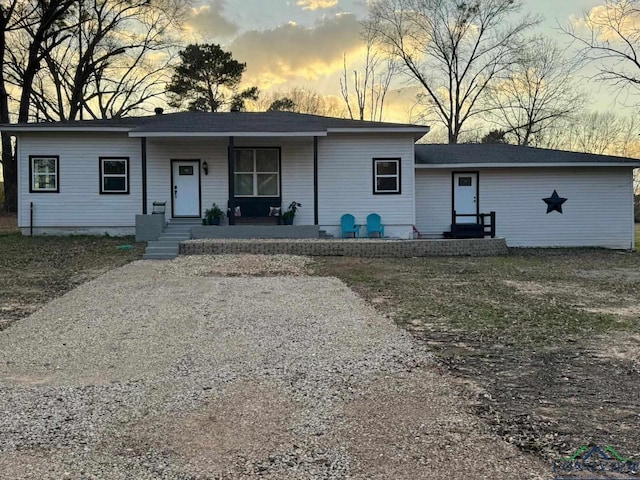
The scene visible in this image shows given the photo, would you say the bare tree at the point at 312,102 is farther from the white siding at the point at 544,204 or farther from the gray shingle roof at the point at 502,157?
the white siding at the point at 544,204

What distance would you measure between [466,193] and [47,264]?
12320 mm

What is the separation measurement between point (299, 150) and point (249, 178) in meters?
1.76

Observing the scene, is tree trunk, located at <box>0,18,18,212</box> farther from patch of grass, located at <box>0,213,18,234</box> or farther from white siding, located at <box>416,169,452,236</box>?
white siding, located at <box>416,169,452,236</box>

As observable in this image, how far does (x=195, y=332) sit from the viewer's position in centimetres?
592

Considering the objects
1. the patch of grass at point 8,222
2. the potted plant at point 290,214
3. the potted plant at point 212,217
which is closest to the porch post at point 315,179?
the potted plant at point 290,214

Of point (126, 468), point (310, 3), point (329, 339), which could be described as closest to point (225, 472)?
point (126, 468)

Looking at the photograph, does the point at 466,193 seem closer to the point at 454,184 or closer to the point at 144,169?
the point at 454,184

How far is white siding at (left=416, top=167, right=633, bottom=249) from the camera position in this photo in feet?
57.0

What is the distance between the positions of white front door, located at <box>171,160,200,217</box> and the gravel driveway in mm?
9322

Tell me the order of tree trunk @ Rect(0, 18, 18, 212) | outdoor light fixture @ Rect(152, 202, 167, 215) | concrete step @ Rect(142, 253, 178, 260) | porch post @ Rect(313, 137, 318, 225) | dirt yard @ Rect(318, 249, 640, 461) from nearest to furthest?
1. dirt yard @ Rect(318, 249, 640, 461)
2. concrete step @ Rect(142, 253, 178, 260)
3. porch post @ Rect(313, 137, 318, 225)
4. outdoor light fixture @ Rect(152, 202, 167, 215)
5. tree trunk @ Rect(0, 18, 18, 212)

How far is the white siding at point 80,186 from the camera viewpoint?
15.8 metres

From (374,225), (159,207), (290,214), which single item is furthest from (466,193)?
(159,207)

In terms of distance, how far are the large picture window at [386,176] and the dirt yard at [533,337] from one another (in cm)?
495

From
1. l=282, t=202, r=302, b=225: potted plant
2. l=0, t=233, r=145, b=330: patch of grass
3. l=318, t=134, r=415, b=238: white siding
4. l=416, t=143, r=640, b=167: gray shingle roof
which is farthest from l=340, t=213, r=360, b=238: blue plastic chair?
l=0, t=233, r=145, b=330: patch of grass
